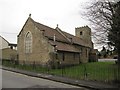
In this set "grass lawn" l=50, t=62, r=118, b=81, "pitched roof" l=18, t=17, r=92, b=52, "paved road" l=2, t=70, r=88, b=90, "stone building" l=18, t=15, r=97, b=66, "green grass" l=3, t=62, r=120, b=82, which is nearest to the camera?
"paved road" l=2, t=70, r=88, b=90

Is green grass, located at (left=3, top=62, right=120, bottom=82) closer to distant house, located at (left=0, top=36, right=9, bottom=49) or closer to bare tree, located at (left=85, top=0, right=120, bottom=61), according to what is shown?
bare tree, located at (left=85, top=0, right=120, bottom=61)

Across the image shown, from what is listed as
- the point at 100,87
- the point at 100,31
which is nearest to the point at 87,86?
the point at 100,87

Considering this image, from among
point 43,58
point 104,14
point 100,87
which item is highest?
point 104,14

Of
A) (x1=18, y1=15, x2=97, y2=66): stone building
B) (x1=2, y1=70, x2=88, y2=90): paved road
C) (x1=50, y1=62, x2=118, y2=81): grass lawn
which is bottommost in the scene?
(x1=2, y1=70, x2=88, y2=90): paved road

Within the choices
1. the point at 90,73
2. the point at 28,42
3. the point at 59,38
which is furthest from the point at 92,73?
the point at 28,42

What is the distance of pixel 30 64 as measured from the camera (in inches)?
1356

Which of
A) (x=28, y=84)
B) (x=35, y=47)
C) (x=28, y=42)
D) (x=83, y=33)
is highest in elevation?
(x=83, y=33)

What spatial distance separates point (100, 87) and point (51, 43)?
56.9 ft

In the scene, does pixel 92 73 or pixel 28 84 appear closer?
pixel 28 84

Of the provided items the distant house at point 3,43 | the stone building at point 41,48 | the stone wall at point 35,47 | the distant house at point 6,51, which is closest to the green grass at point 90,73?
the stone building at point 41,48

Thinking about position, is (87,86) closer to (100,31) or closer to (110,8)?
(100,31)

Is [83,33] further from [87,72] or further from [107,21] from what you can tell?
[107,21]

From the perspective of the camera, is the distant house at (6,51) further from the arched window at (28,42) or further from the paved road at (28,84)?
the paved road at (28,84)

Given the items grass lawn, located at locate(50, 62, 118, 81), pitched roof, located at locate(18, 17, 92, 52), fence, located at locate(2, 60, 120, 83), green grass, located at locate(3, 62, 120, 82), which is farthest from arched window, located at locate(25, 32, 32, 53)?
grass lawn, located at locate(50, 62, 118, 81)
